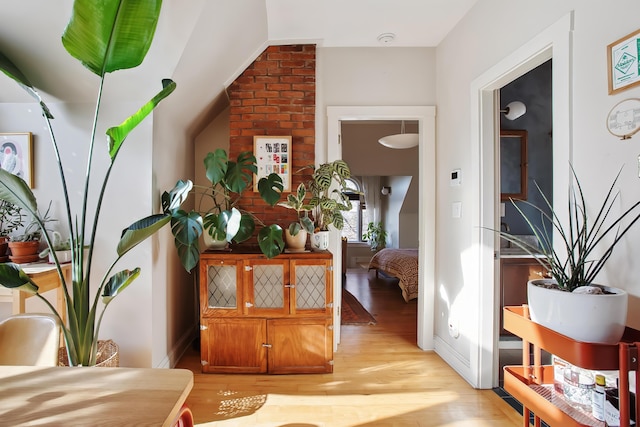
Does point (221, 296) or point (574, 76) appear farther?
point (221, 296)

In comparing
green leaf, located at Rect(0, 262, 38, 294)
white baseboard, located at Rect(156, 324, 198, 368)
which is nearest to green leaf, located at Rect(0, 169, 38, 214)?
green leaf, located at Rect(0, 262, 38, 294)

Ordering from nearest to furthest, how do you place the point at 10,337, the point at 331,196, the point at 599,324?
the point at 599,324, the point at 10,337, the point at 331,196

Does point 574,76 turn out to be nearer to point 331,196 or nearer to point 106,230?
point 331,196

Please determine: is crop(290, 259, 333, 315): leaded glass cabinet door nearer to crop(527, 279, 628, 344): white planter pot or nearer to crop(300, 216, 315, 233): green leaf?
crop(300, 216, 315, 233): green leaf

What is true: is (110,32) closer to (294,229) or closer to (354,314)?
(294,229)

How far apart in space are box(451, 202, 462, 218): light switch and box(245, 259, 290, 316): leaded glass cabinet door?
1.40m

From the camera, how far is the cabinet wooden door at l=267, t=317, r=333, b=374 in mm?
2387

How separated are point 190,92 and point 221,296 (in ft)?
5.27

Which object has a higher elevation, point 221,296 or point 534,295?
point 534,295

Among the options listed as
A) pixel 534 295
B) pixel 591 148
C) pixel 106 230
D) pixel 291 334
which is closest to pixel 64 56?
pixel 106 230

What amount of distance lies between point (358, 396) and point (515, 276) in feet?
6.06

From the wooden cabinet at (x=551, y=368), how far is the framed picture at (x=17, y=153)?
120 inches

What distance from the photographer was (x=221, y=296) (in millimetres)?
2410

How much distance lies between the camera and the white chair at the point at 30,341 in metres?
1.24
